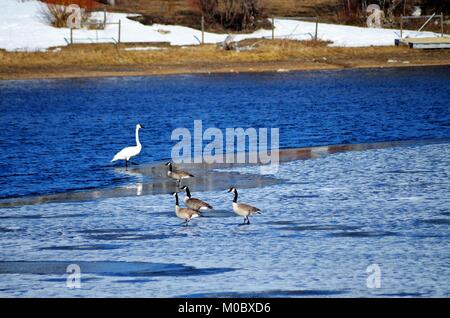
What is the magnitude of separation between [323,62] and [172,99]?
11.5 meters

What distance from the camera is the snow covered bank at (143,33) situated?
50.8 meters

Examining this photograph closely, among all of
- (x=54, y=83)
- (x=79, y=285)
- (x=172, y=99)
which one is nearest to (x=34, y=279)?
(x=79, y=285)

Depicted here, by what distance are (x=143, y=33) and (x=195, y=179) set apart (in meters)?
31.2

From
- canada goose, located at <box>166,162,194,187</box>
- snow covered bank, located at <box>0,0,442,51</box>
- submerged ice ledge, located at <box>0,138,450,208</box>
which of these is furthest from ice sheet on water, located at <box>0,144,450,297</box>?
snow covered bank, located at <box>0,0,442,51</box>

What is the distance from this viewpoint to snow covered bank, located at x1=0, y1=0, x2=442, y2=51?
167ft

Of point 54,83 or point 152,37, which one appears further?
point 152,37

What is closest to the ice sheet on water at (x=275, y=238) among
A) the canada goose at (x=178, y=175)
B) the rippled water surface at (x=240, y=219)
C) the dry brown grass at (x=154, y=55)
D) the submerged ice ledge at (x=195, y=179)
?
the rippled water surface at (x=240, y=219)

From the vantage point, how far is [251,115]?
35719mm
